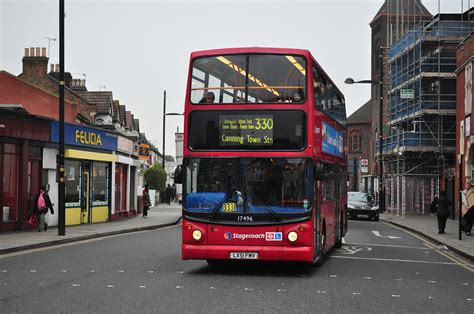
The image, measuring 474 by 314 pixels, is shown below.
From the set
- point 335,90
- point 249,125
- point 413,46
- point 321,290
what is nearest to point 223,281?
point 321,290

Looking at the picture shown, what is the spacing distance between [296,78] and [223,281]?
3.82 m

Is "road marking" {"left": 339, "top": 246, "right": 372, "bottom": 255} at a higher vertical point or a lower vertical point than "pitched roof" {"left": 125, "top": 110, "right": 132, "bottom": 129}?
lower

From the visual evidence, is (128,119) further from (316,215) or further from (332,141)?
(316,215)

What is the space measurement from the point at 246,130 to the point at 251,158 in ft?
1.68

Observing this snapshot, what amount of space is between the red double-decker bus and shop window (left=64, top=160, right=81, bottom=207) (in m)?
16.7

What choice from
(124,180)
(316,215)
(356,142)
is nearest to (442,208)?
(316,215)

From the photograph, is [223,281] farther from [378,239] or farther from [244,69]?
[378,239]

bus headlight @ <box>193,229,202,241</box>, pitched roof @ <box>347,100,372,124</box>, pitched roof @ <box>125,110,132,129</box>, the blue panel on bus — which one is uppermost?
pitched roof @ <box>347,100,372,124</box>

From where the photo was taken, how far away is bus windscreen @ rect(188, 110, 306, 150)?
40.4ft

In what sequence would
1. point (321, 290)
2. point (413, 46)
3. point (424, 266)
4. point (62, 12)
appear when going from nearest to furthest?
point (321, 290) < point (424, 266) < point (62, 12) < point (413, 46)

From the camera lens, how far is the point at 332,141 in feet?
51.3

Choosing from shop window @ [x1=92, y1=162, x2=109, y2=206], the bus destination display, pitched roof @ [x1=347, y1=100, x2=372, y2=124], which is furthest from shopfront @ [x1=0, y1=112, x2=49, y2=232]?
pitched roof @ [x1=347, y1=100, x2=372, y2=124]

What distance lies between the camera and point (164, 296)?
970 cm

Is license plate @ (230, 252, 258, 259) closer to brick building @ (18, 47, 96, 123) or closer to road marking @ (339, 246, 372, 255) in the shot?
road marking @ (339, 246, 372, 255)
